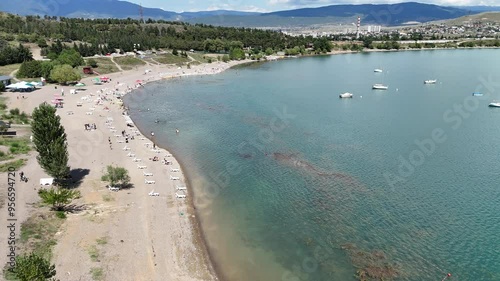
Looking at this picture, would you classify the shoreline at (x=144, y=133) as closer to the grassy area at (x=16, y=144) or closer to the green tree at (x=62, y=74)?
the green tree at (x=62, y=74)

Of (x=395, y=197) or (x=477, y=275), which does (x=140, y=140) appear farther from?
(x=477, y=275)

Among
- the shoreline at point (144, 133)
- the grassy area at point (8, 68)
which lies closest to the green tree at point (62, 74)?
the shoreline at point (144, 133)

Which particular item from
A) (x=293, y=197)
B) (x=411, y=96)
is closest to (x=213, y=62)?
(x=411, y=96)

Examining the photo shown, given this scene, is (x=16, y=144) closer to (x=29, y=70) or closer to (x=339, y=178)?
(x=339, y=178)

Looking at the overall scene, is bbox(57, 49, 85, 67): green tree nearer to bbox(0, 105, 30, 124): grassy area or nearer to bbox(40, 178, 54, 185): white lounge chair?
bbox(0, 105, 30, 124): grassy area

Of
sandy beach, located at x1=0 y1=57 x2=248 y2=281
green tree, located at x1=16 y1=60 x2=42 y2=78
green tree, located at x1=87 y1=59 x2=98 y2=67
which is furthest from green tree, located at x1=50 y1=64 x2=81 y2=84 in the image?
sandy beach, located at x1=0 y1=57 x2=248 y2=281

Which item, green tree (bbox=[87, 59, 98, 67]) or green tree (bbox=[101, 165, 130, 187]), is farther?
green tree (bbox=[87, 59, 98, 67])
